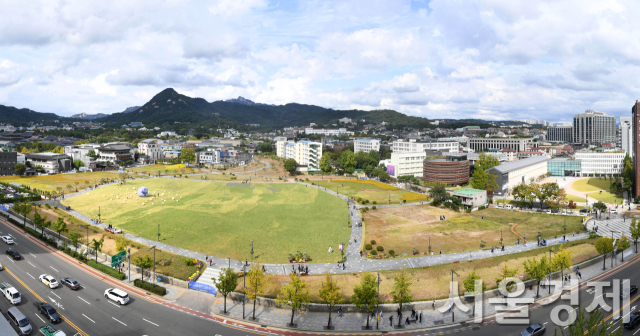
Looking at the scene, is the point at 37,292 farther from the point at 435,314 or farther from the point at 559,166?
the point at 559,166

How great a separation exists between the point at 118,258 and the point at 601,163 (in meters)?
163

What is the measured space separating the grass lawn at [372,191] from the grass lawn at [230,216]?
28.4ft

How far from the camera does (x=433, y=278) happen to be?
40219mm

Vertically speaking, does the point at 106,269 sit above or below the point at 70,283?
above

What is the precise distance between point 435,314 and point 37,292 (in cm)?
4153

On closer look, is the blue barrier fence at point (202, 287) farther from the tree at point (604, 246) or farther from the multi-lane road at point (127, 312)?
the tree at point (604, 246)

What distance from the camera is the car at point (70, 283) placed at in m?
37.4

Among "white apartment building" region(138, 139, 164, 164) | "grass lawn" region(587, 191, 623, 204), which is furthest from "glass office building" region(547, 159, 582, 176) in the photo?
"white apartment building" region(138, 139, 164, 164)

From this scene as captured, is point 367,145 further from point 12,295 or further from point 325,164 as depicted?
point 12,295

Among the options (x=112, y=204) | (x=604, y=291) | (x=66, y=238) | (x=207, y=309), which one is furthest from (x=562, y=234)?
(x=112, y=204)

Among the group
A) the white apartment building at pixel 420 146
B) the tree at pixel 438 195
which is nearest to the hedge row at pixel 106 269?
the tree at pixel 438 195

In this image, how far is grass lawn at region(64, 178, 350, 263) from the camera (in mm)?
51625

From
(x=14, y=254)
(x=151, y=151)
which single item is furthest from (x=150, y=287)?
(x=151, y=151)

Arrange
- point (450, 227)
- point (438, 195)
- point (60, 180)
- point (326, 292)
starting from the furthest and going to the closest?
point (60, 180)
point (438, 195)
point (450, 227)
point (326, 292)
